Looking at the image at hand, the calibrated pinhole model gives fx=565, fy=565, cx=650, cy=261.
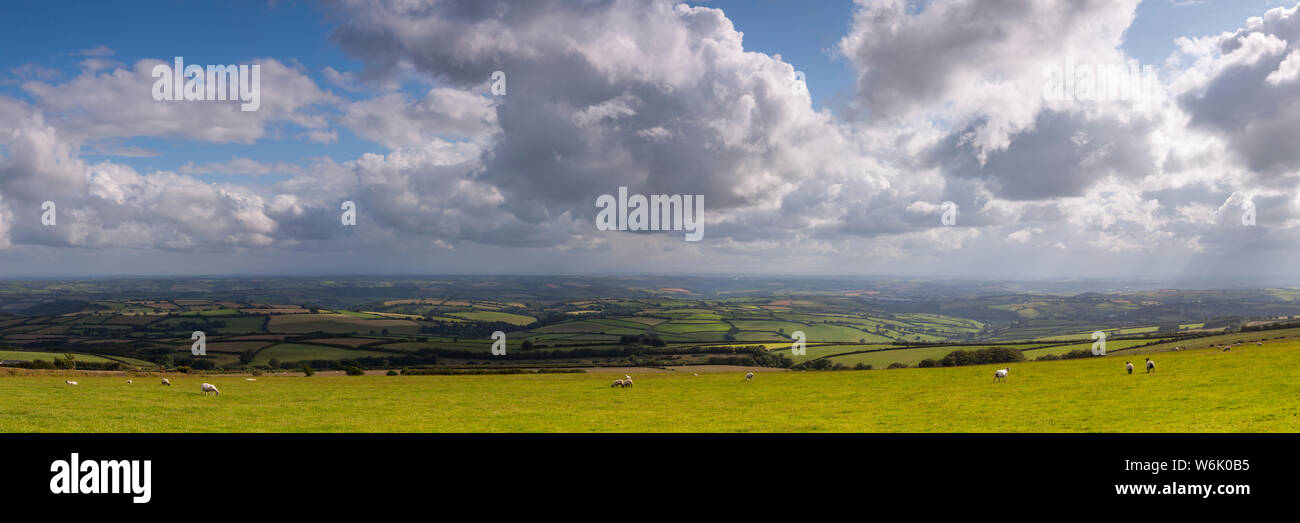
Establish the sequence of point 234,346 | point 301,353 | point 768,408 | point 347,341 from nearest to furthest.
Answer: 1. point 768,408
2. point 301,353
3. point 234,346
4. point 347,341

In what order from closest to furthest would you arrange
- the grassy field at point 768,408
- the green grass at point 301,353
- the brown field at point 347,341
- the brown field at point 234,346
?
the grassy field at point 768,408 < the green grass at point 301,353 < the brown field at point 234,346 < the brown field at point 347,341

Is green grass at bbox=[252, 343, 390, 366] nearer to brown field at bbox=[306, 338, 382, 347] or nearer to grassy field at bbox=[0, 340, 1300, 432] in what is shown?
brown field at bbox=[306, 338, 382, 347]

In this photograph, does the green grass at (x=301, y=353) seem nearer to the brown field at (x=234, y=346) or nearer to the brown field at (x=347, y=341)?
the brown field at (x=234, y=346)

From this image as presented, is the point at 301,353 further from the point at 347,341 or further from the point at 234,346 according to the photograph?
the point at 234,346

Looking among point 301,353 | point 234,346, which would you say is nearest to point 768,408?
point 301,353

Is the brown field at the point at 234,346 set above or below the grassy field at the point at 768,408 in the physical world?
below

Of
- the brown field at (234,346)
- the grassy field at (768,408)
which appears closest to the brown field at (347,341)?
the brown field at (234,346)

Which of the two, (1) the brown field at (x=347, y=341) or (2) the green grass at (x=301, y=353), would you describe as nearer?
(2) the green grass at (x=301, y=353)

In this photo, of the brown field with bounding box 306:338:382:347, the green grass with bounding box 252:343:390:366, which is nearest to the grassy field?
the green grass with bounding box 252:343:390:366
